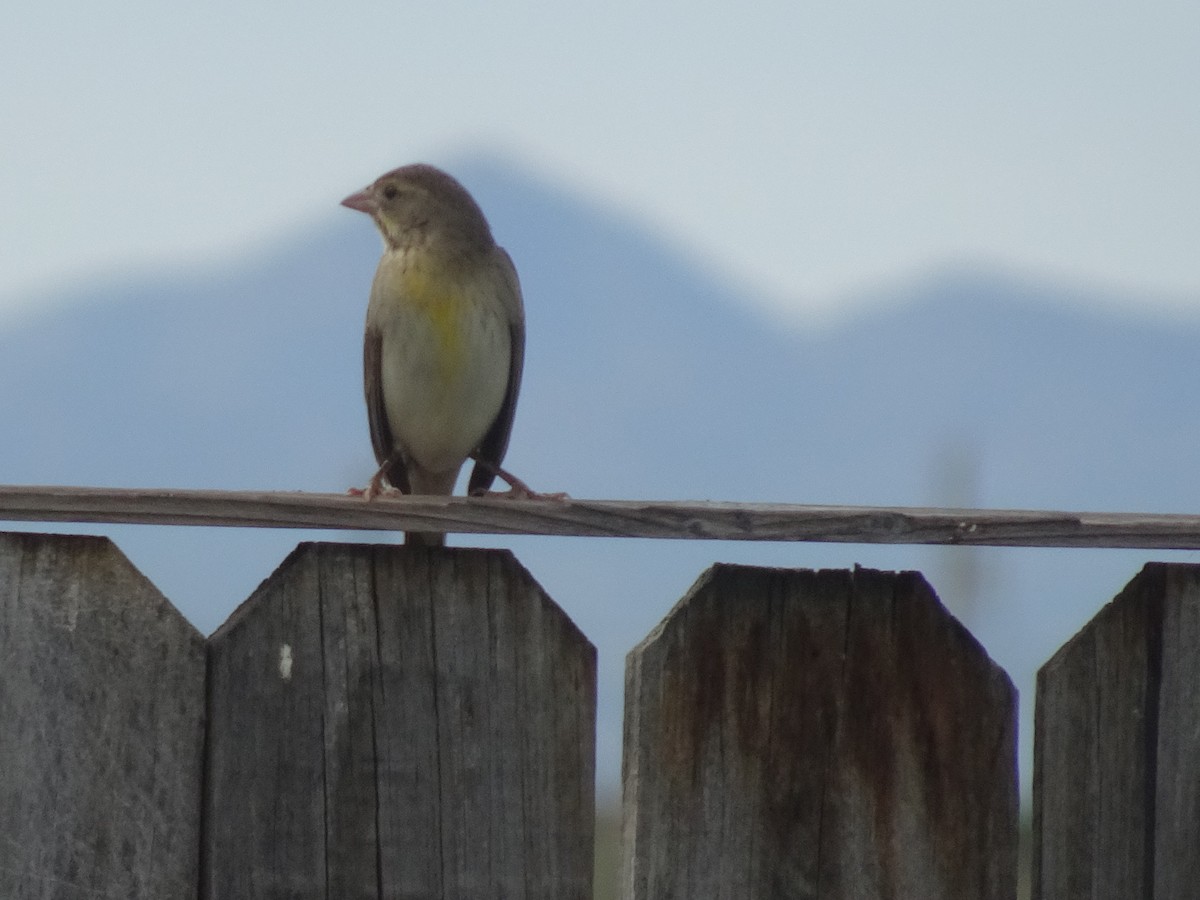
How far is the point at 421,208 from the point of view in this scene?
537 cm

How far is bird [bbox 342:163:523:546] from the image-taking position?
5.02 meters

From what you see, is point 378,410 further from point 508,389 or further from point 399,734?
point 399,734

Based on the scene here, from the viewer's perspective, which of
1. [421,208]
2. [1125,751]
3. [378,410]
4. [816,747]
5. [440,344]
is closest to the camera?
[816,747]

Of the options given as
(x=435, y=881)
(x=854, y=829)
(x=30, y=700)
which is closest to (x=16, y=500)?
(x=30, y=700)

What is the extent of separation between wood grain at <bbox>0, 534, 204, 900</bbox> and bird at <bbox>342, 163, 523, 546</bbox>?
2.31 meters

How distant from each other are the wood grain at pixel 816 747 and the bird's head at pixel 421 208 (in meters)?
2.85

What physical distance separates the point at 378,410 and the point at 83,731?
8.80ft

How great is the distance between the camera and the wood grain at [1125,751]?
9.12 ft

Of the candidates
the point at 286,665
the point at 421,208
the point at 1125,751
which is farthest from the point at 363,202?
the point at 1125,751

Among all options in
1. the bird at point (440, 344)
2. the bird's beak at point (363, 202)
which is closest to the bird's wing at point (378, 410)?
the bird at point (440, 344)

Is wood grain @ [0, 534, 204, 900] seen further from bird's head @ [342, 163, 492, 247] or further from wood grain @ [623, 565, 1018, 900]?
bird's head @ [342, 163, 492, 247]

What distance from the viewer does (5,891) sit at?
2.56 m

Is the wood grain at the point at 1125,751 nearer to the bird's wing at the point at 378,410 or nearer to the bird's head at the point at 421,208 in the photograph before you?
the bird's wing at the point at 378,410

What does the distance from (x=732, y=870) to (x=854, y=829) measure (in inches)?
8.2
